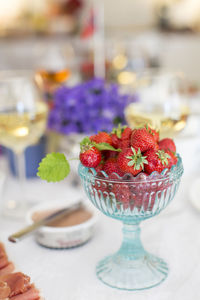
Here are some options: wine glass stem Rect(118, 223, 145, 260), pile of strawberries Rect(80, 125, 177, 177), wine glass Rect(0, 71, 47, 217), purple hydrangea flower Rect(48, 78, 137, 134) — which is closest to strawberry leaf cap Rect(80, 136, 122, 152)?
pile of strawberries Rect(80, 125, 177, 177)

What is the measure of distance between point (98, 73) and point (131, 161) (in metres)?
1.56

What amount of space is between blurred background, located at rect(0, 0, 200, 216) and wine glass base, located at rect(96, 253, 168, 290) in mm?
328

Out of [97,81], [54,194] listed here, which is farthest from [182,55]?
[54,194]

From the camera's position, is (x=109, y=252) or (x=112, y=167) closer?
(x=112, y=167)

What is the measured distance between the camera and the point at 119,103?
1273 mm

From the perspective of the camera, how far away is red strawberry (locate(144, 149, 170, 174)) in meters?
0.65

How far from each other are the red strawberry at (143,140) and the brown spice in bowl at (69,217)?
314 millimetres

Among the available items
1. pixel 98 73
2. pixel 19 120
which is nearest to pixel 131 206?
pixel 19 120

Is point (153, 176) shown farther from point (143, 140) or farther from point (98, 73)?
point (98, 73)

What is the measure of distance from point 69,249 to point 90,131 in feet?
1.55

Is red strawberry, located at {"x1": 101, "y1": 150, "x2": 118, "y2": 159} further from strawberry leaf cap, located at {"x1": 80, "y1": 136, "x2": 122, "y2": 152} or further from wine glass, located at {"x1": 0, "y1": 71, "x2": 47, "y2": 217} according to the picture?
wine glass, located at {"x1": 0, "y1": 71, "x2": 47, "y2": 217}

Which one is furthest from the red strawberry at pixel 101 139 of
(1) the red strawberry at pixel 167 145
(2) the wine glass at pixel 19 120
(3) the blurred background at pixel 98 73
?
(2) the wine glass at pixel 19 120

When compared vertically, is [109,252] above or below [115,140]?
below

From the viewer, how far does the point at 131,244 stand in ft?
2.58
